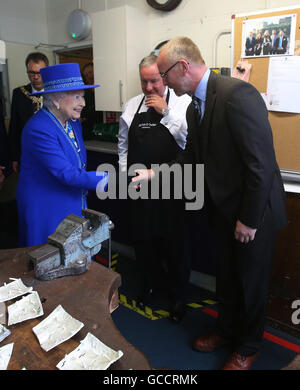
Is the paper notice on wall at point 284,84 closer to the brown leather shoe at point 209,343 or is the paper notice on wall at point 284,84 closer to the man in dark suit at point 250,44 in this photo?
the man in dark suit at point 250,44

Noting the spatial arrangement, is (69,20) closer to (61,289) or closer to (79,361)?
(61,289)

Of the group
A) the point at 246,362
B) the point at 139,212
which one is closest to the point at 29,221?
the point at 139,212

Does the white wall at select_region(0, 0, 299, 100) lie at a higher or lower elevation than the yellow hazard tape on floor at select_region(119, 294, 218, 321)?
higher

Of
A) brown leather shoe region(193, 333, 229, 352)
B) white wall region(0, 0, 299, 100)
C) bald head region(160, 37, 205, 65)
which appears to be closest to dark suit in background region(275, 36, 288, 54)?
white wall region(0, 0, 299, 100)

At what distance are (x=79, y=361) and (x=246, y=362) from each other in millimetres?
1396

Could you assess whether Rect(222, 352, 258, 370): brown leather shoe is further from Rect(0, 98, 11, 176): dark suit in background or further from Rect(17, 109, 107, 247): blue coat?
Rect(0, 98, 11, 176): dark suit in background

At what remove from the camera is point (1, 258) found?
1.49 meters

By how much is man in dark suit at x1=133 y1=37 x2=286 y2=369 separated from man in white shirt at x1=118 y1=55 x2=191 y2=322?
0.92ft

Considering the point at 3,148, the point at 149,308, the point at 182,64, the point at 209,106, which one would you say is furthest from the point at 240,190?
the point at 3,148

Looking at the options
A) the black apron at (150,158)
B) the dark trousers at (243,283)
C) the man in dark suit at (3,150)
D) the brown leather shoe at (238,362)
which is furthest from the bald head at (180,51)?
the man in dark suit at (3,150)

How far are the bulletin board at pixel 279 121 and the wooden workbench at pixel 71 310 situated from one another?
1463 millimetres

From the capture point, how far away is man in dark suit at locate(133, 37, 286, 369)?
5.08 feet

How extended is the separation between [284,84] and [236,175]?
84 cm

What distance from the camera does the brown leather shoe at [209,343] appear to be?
2180mm
